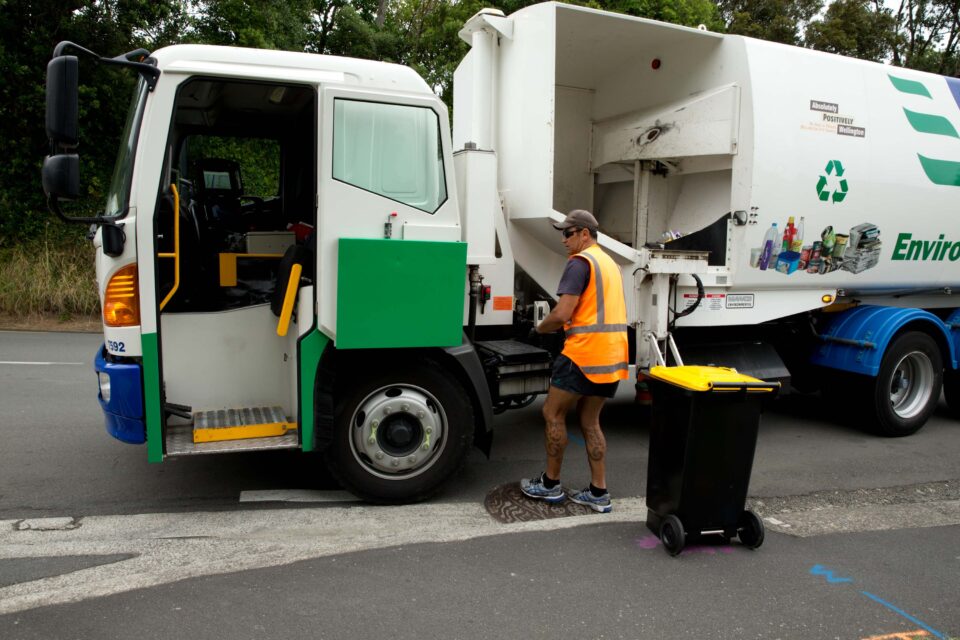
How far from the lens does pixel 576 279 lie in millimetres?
4020

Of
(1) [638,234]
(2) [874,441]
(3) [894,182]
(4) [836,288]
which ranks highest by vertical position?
(3) [894,182]

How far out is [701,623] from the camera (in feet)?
10.1

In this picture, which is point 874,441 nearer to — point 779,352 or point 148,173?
point 779,352

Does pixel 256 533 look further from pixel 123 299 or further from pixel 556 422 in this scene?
pixel 556 422

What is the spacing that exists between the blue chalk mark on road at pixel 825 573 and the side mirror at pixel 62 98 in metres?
4.08

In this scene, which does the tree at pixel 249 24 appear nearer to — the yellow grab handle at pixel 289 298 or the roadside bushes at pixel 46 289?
the roadside bushes at pixel 46 289

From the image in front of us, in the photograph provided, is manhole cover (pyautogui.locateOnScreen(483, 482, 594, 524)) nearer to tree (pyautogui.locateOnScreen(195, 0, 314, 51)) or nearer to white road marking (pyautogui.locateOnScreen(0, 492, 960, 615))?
white road marking (pyautogui.locateOnScreen(0, 492, 960, 615))

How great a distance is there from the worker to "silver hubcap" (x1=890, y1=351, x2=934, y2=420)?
11.8ft

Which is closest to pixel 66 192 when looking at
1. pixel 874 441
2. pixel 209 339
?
pixel 209 339

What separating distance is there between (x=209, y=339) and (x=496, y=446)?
2.39 meters

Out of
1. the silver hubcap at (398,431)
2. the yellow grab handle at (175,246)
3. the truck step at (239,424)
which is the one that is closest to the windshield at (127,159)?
the yellow grab handle at (175,246)

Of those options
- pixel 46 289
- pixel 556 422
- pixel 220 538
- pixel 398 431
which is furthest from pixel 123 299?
pixel 46 289

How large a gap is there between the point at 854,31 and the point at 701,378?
23910 mm

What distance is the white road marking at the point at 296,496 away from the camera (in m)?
4.34
